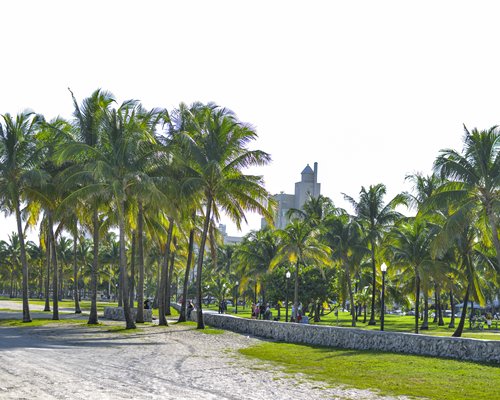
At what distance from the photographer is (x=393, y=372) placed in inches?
663

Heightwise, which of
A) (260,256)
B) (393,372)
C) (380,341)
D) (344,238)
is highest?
(344,238)

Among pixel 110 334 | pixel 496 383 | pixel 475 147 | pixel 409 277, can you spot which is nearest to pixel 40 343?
pixel 110 334

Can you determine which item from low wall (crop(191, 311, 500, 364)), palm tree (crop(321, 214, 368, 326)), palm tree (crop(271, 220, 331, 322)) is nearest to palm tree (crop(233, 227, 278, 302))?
palm tree (crop(321, 214, 368, 326))

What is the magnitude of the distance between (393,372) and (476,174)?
1356cm

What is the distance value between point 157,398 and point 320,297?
45351 mm

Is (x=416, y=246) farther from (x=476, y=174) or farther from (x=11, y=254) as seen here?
(x=11, y=254)

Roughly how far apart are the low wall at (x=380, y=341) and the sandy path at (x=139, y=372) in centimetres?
241

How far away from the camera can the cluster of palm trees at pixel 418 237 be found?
27.8 metres

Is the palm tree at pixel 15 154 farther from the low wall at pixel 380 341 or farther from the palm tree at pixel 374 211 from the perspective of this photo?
the palm tree at pixel 374 211

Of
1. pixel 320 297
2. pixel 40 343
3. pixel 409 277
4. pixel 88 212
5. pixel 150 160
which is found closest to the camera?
pixel 40 343

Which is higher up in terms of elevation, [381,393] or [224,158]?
[224,158]

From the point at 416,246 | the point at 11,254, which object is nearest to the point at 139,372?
the point at 416,246

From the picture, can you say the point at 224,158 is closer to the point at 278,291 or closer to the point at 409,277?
the point at 409,277

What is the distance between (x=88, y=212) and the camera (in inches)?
1455
